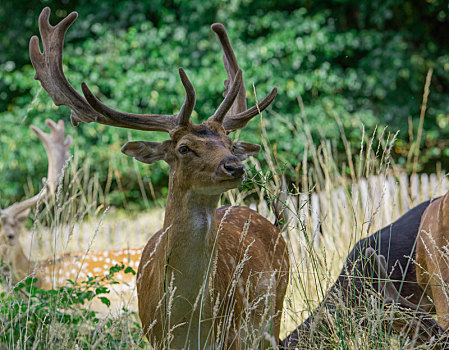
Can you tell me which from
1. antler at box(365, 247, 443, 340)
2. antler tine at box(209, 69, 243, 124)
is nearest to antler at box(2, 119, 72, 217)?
antler tine at box(209, 69, 243, 124)

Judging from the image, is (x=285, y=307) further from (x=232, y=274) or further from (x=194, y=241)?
(x=194, y=241)

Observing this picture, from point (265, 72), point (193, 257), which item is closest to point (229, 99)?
point (193, 257)

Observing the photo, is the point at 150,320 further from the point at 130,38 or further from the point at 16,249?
the point at 130,38

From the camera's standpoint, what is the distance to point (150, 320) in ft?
9.08

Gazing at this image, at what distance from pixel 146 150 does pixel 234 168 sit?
22.6 inches

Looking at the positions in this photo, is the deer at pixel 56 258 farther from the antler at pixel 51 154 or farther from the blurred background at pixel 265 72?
the blurred background at pixel 265 72

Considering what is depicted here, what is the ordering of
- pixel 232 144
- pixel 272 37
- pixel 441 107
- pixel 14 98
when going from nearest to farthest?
pixel 232 144
pixel 272 37
pixel 441 107
pixel 14 98

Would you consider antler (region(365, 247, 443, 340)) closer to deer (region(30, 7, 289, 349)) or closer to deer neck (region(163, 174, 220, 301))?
deer (region(30, 7, 289, 349))

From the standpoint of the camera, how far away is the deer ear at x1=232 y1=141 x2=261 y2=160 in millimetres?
3139

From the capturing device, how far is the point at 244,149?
124 inches

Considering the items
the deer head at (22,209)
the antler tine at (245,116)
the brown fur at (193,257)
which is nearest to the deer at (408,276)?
the brown fur at (193,257)

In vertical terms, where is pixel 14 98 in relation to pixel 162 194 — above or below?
above

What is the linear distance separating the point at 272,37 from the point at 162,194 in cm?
376

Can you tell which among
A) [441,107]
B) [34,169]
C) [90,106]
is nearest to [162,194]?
[34,169]
